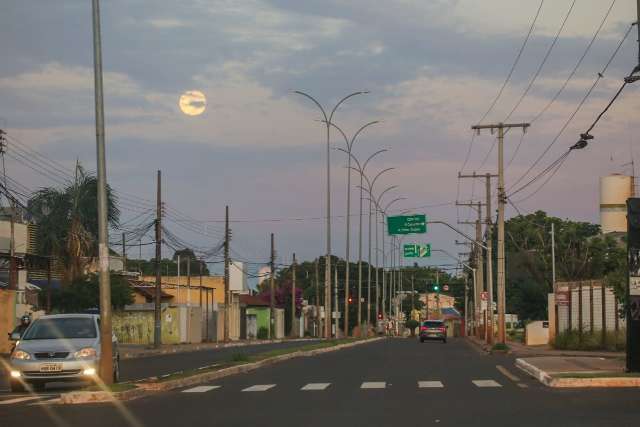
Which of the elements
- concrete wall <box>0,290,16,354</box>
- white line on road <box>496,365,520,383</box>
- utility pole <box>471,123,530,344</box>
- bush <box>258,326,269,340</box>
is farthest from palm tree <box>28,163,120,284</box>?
bush <box>258,326,269,340</box>

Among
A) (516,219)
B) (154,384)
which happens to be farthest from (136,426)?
(516,219)

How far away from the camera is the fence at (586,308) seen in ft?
149

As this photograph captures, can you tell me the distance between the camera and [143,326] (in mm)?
→ 70875

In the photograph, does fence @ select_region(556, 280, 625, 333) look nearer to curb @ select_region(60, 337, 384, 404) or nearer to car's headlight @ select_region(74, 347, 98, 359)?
curb @ select_region(60, 337, 384, 404)

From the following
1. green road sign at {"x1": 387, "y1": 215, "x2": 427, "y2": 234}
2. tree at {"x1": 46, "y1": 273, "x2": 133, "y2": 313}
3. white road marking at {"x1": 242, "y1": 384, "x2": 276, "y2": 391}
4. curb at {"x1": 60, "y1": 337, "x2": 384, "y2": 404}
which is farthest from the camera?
green road sign at {"x1": 387, "y1": 215, "x2": 427, "y2": 234}

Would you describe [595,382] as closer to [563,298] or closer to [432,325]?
[563,298]

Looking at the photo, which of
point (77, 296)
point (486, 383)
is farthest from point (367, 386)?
point (77, 296)

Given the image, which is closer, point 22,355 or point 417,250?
point 22,355

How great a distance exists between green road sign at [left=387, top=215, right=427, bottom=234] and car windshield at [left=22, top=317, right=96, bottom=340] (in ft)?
168

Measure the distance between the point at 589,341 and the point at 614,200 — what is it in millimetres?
46881

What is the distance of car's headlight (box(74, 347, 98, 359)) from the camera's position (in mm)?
22234

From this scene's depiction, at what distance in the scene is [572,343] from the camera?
49.0 metres

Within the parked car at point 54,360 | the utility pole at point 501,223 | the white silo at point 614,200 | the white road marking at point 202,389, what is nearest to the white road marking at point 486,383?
the white road marking at point 202,389

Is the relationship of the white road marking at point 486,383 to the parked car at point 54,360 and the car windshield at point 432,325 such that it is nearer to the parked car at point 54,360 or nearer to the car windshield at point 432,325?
the parked car at point 54,360
